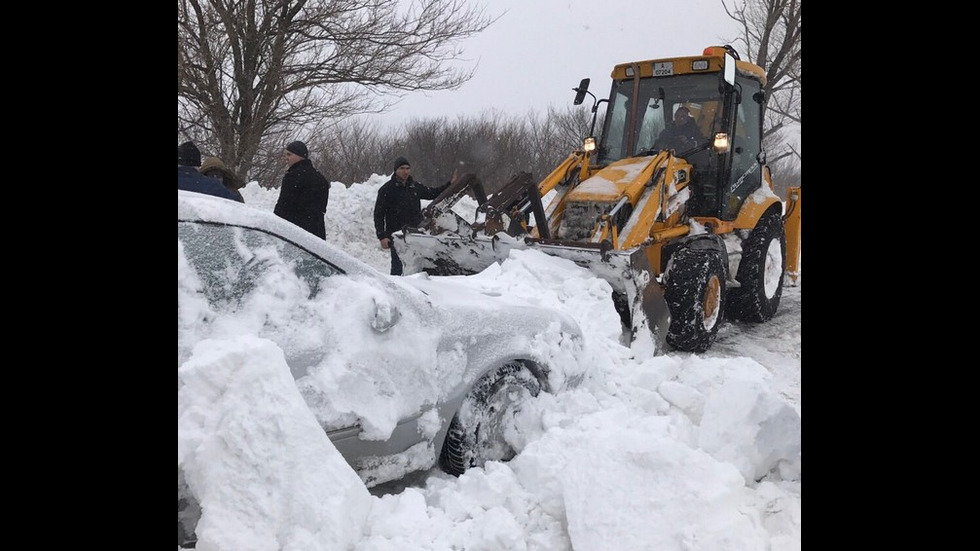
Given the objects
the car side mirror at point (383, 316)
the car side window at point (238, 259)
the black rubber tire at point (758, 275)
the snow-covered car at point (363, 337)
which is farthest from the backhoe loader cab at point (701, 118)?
the car side window at point (238, 259)

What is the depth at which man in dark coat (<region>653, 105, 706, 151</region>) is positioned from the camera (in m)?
7.84

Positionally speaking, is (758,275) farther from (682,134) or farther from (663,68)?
(663,68)

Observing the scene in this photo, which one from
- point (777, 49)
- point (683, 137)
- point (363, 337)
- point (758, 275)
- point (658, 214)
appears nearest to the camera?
point (363, 337)

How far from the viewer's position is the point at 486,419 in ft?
12.4

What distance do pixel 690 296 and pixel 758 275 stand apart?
1.97 m

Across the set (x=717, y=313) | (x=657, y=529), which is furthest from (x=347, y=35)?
(x=657, y=529)

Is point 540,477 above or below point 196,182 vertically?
below

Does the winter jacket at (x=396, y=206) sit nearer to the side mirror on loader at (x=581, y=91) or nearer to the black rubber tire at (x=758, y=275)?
the side mirror on loader at (x=581, y=91)

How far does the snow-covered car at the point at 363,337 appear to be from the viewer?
282 centimetres

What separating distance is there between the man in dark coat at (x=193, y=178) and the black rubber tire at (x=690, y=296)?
13.1ft

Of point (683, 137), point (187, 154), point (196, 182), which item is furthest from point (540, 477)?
point (683, 137)

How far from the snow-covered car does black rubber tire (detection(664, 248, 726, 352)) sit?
9.92 ft

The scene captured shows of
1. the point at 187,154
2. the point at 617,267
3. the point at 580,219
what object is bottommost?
the point at 617,267

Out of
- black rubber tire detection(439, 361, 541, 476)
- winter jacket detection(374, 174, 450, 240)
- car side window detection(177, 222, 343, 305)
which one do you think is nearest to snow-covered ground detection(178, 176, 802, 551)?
black rubber tire detection(439, 361, 541, 476)
